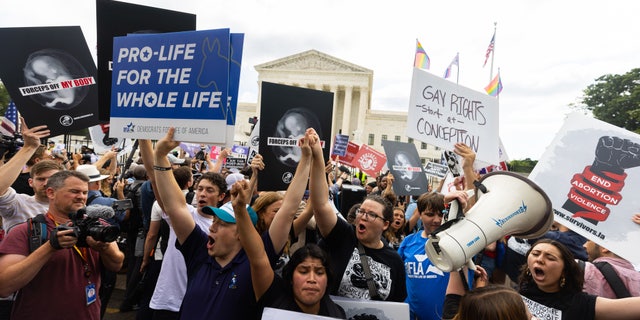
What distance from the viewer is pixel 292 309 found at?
80.7 inches

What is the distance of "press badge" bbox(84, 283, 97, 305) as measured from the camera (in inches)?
93.6

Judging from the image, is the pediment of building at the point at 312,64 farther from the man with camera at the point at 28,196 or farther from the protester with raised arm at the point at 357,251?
the protester with raised arm at the point at 357,251

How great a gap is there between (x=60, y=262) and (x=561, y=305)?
2.80 metres

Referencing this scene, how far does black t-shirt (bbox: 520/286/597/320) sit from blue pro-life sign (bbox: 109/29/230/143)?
6.66ft

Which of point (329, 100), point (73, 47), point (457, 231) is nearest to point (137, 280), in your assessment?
point (73, 47)

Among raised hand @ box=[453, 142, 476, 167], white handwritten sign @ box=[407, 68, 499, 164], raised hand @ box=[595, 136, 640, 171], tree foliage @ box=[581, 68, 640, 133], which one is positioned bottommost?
raised hand @ box=[453, 142, 476, 167]

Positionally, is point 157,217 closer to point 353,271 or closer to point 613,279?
point 353,271

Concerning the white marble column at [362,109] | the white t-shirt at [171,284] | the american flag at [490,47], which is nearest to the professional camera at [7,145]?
the white t-shirt at [171,284]

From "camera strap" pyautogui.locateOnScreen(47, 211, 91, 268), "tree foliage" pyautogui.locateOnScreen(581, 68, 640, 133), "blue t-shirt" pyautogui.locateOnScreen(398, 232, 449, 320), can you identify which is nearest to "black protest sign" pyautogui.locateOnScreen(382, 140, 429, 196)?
"blue t-shirt" pyautogui.locateOnScreen(398, 232, 449, 320)

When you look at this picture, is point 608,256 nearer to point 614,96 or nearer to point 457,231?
point 457,231

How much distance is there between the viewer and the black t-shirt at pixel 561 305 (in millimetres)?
2223

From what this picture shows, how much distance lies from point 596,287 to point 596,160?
838 millimetres

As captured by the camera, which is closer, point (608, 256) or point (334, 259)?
point (334, 259)

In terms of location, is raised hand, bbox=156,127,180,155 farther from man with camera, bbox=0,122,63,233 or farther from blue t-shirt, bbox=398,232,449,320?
blue t-shirt, bbox=398,232,449,320
